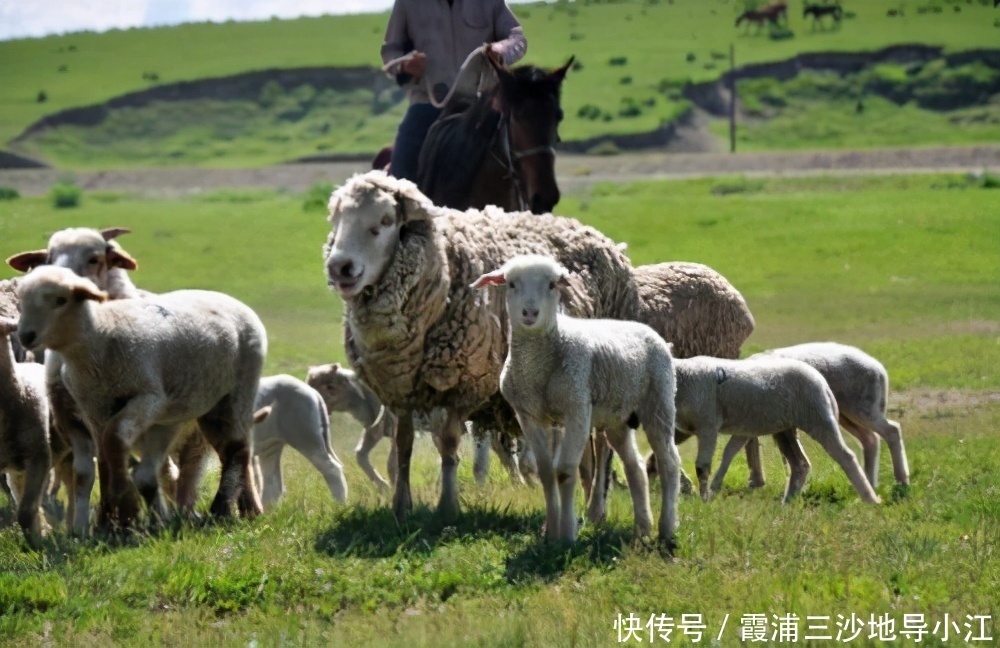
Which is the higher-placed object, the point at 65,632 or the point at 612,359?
the point at 612,359

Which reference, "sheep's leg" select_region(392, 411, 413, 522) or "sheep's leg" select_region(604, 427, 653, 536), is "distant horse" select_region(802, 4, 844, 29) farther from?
"sheep's leg" select_region(604, 427, 653, 536)

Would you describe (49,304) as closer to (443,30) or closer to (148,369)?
(148,369)

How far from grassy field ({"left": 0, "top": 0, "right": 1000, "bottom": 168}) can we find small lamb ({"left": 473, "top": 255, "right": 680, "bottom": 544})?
45.8 meters

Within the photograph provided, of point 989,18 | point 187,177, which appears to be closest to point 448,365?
point 187,177

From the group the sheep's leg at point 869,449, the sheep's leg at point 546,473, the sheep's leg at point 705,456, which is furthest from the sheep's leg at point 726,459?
the sheep's leg at point 546,473

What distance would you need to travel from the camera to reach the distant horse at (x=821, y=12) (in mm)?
73938

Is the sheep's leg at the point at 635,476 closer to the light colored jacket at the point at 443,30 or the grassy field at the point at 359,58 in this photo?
the light colored jacket at the point at 443,30

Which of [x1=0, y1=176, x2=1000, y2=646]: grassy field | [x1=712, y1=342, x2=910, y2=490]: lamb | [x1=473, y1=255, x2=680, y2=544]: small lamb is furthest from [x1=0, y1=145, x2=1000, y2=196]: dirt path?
[x1=473, y1=255, x2=680, y2=544]: small lamb

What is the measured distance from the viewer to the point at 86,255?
10125 mm

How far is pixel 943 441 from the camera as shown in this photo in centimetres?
1306

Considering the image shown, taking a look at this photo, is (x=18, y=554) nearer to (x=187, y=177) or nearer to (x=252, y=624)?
(x=252, y=624)

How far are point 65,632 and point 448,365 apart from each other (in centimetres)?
282

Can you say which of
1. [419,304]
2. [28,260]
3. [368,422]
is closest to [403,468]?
[419,304]

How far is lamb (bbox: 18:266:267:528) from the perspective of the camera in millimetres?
9070
